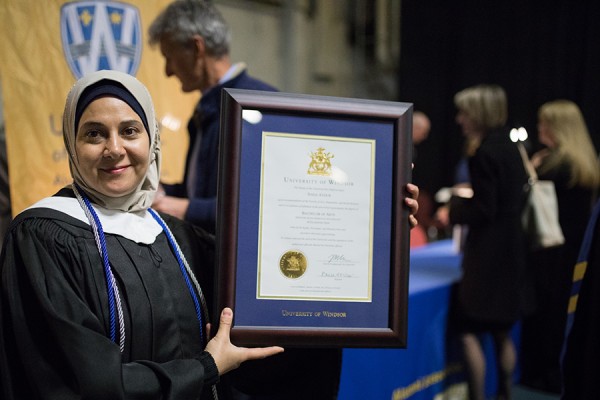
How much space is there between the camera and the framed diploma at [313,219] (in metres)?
1.34

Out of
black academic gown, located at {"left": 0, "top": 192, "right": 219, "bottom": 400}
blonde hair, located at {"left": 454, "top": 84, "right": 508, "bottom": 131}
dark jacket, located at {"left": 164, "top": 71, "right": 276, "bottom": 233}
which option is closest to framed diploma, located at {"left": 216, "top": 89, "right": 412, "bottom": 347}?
black academic gown, located at {"left": 0, "top": 192, "right": 219, "bottom": 400}

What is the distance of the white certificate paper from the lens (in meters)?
1.36

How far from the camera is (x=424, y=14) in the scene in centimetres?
621

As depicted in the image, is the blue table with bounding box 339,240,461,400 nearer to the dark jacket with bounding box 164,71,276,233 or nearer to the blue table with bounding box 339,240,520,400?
the blue table with bounding box 339,240,520,400

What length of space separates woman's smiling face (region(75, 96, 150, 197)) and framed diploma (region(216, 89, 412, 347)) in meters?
0.18

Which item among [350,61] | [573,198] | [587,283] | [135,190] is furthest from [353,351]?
[350,61]

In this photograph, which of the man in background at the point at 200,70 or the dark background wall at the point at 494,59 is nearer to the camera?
the man in background at the point at 200,70

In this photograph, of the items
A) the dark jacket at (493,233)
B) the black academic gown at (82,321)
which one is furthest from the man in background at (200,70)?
the dark jacket at (493,233)

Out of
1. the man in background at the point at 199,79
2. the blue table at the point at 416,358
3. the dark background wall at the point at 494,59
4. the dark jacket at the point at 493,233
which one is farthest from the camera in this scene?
the dark background wall at the point at 494,59

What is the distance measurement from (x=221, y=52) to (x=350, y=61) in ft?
17.5

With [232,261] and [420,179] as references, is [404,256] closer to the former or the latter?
Answer: [232,261]

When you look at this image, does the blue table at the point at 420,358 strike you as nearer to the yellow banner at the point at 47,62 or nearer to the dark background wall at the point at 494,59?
the yellow banner at the point at 47,62

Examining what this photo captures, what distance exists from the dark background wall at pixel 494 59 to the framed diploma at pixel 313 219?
3.87m

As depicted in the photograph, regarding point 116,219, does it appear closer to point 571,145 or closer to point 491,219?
point 491,219
